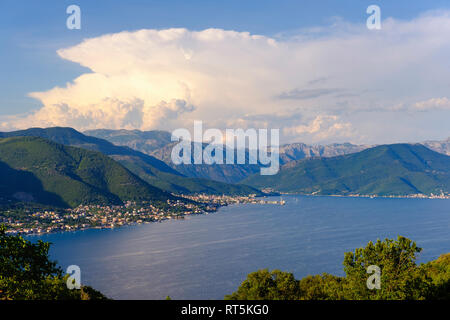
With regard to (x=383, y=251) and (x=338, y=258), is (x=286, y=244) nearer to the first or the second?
(x=338, y=258)

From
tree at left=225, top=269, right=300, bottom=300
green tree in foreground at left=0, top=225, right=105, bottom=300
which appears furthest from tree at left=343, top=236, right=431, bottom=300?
green tree in foreground at left=0, top=225, right=105, bottom=300
